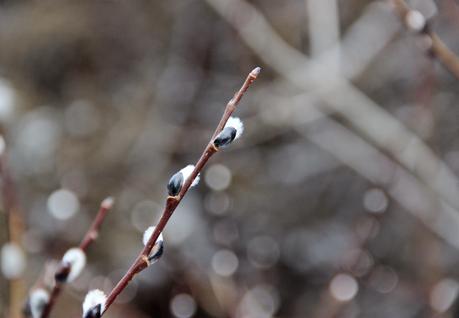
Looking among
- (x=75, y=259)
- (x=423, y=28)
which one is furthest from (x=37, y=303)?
(x=423, y=28)

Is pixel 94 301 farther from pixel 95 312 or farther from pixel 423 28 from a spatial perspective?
pixel 423 28

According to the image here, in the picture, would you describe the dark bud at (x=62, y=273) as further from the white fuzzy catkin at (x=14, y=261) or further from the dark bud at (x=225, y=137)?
the white fuzzy catkin at (x=14, y=261)

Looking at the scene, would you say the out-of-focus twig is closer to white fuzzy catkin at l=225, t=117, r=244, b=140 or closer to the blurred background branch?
the blurred background branch

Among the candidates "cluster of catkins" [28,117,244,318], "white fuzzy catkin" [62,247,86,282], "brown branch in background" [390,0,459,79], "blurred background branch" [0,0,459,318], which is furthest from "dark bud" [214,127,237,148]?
"blurred background branch" [0,0,459,318]

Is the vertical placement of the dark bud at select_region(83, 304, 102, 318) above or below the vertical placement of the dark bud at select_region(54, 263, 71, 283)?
below

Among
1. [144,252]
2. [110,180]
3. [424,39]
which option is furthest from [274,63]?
[144,252]
